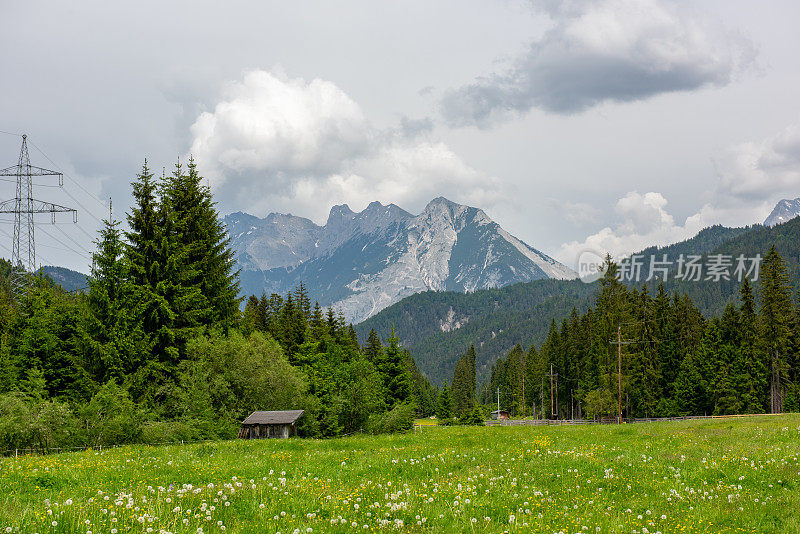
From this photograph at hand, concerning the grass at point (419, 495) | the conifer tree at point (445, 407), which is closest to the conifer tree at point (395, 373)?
the conifer tree at point (445, 407)

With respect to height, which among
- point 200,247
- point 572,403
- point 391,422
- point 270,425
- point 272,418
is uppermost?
point 200,247

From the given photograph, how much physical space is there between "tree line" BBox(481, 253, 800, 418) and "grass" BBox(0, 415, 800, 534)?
57.2 meters

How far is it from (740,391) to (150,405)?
2955 inches

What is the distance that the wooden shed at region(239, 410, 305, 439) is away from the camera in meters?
40.8

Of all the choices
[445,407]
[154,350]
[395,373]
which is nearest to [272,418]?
[154,350]

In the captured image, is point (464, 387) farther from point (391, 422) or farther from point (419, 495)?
point (419, 495)

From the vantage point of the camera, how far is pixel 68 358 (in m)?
39.7

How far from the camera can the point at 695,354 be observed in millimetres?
82500

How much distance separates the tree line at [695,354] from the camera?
71.9 meters

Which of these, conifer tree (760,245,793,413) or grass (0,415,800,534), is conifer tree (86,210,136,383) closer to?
grass (0,415,800,534)

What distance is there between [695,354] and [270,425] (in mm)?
67457

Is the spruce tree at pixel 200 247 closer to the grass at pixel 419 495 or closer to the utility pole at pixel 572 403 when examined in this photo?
the grass at pixel 419 495

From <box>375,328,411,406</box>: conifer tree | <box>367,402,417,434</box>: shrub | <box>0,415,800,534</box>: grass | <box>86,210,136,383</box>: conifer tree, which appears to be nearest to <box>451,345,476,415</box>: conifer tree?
<box>375,328,411,406</box>: conifer tree

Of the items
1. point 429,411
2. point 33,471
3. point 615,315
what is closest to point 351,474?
point 33,471
